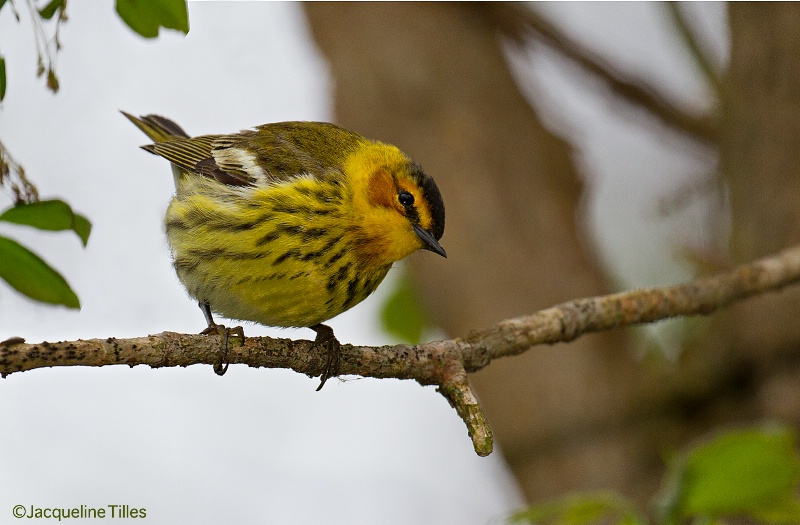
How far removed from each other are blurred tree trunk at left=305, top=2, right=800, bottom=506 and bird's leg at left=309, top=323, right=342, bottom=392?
8.38 ft

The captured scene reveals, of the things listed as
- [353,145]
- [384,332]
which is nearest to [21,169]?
[353,145]

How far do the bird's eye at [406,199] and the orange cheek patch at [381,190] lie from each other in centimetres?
3

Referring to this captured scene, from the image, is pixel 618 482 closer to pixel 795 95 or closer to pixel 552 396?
pixel 552 396

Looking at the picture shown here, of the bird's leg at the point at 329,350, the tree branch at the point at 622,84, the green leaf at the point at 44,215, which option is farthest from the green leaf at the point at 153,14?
the tree branch at the point at 622,84

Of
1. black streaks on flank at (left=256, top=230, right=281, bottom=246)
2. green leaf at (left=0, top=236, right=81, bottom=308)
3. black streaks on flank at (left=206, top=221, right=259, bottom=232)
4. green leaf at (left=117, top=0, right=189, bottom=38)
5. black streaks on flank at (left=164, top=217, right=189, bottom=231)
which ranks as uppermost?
black streaks on flank at (left=164, top=217, right=189, bottom=231)

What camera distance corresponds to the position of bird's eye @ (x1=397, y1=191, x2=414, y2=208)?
4012 mm

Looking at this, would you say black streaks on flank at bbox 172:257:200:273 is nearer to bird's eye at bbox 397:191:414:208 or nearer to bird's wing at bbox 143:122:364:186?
bird's wing at bbox 143:122:364:186

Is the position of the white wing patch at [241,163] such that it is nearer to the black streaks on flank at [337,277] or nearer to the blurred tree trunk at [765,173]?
the black streaks on flank at [337,277]

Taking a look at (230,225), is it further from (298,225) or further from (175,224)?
(175,224)

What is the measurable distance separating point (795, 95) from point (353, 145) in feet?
8.92

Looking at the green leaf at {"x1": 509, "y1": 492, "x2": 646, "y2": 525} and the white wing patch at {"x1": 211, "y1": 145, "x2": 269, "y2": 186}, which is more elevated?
the white wing patch at {"x1": 211, "y1": 145, "x2": 269, "y2": 186}

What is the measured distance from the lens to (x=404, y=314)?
5910mm

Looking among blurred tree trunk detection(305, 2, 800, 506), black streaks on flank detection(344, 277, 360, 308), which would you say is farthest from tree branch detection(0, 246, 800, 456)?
blurred tree trunk detection(305, 2, 800, 506)

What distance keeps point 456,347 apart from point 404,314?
2.75 meters
